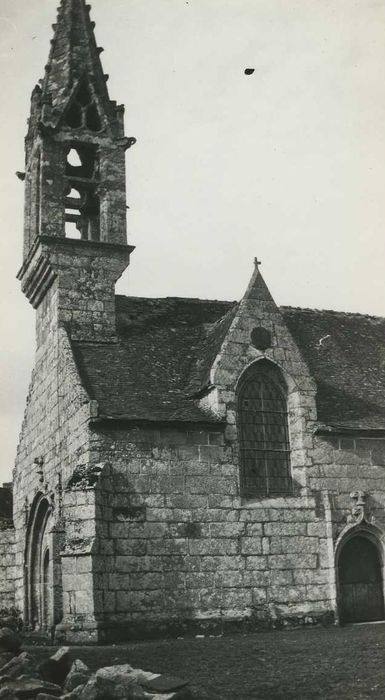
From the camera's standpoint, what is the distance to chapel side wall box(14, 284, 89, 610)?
18.1 metres

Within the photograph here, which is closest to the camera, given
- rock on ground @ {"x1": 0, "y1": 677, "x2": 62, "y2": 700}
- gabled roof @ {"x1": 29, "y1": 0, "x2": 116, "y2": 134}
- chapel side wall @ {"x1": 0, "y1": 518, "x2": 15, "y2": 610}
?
rock on ground @ {"x1": 0, "y1": 677, "x2": 62, "y2": 700}

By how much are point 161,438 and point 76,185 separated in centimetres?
822

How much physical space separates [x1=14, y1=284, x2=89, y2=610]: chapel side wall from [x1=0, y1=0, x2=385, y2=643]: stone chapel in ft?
0.27

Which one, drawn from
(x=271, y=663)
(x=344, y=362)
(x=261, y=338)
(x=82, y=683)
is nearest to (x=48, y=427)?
(x=261, y=338)

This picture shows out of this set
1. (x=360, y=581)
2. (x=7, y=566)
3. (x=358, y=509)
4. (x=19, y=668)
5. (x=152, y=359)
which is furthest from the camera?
(x=7, y=566)

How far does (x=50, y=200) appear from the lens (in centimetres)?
2075

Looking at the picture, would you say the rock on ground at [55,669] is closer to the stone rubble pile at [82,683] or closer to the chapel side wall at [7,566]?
the stone rubble pile at [82,683]

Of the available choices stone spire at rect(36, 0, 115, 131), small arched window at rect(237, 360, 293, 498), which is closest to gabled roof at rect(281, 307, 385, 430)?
small arched window at rect(237, 360, 293, 498)

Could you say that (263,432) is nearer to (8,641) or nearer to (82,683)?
(8,641)

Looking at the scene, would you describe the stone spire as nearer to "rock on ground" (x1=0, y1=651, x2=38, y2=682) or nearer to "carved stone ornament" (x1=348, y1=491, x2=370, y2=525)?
"carved stone ornament" (x1=348, y1=491, x2=370, y2=525)

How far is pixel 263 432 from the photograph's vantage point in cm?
1833

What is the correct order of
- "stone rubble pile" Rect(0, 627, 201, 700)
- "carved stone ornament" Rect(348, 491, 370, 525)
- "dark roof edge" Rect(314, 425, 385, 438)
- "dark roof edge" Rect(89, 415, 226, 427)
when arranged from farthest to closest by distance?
"dark roof edge" Rect(314, 425, 385, 438) < "carved stone ornament" Rect(348, 491, 370, 525) < "dark roof edge" Rect(89, 415, 226, 427) < "stone rubble pile" Rect(0, 627, 201, 700)

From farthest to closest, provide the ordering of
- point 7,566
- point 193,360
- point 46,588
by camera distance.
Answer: point 7,566 < point 46,588 < point 193,360

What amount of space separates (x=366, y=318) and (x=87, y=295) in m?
8.32
